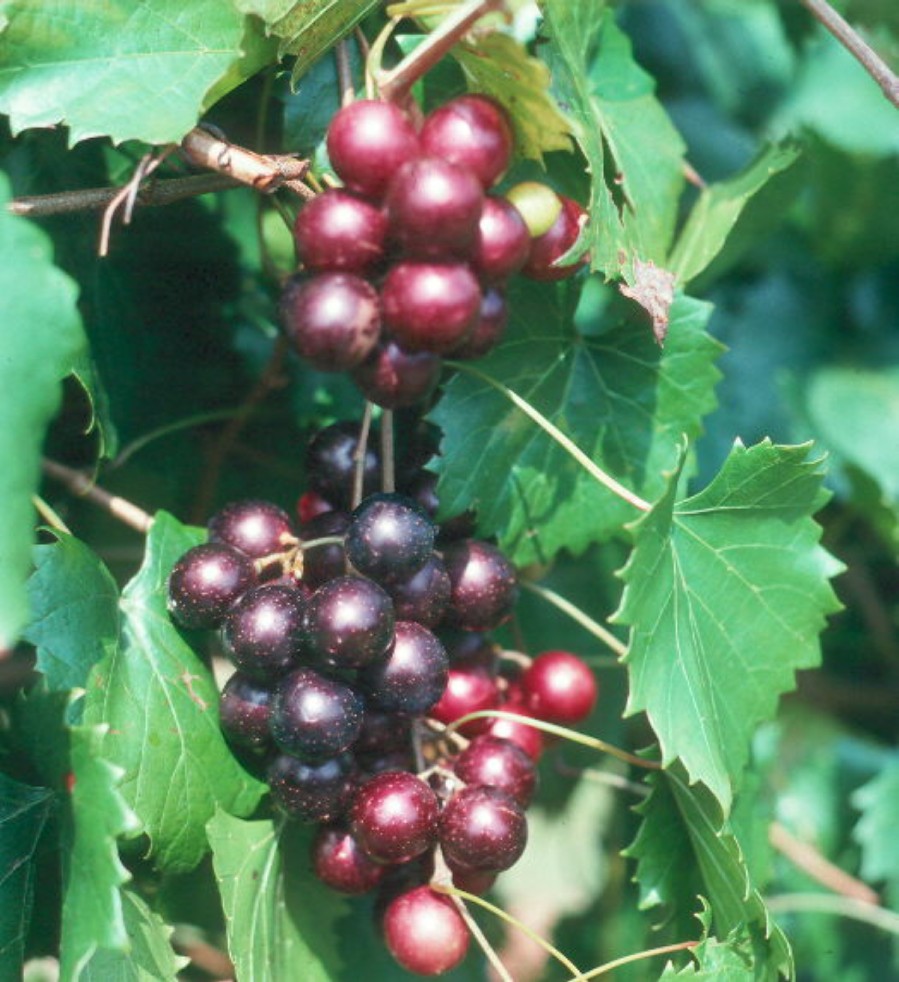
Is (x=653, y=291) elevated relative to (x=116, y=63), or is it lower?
lower

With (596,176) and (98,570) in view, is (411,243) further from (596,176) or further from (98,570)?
(98,570)

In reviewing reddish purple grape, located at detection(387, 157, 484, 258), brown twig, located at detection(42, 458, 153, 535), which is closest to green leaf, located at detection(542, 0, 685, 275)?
reddish purple grape, located at detection(387, 157, 484, 258)

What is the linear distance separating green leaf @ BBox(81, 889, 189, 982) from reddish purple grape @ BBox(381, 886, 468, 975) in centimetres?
21

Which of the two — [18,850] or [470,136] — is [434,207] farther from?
[18,850]

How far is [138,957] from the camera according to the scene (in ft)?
3.85

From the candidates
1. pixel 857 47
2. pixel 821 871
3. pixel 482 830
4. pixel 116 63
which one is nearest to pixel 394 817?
pixel 482 830

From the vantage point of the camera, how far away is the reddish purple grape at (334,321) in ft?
3.34

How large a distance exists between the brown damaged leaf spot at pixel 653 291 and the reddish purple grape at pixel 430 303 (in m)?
0.25

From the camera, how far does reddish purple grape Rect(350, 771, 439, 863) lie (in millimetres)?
1136

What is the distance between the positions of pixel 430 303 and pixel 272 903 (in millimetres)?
673

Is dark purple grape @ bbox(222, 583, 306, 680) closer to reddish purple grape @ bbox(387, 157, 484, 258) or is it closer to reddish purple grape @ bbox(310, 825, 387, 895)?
reddish purple grape @ bbox(310, 825, 387, 895)

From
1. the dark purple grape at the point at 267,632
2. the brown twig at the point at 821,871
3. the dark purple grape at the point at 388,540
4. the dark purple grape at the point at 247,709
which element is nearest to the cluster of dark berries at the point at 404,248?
the dark purple grape at the point at 388,540

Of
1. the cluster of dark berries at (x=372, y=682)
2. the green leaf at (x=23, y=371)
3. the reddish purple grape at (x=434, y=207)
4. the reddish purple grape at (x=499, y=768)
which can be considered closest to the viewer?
the green leaf at (x=23, y=371)

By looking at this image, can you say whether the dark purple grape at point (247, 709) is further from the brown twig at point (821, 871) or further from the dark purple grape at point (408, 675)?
the brown twig at point (821, 871)
